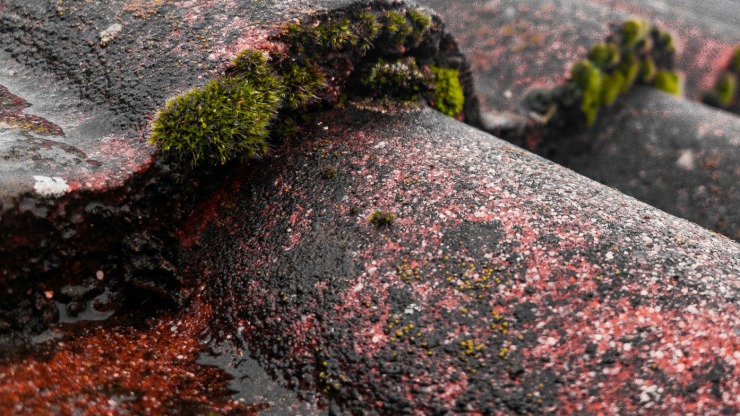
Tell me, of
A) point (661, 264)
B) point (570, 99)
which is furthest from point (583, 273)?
point (570, 99)

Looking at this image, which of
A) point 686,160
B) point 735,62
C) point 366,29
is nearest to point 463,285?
point 366,29

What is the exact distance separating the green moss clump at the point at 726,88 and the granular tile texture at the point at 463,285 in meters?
15.9

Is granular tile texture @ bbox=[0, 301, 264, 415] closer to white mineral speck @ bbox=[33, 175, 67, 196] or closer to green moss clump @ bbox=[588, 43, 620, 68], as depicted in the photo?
white mineral speck @ bbox=[33, 175, 67, 196]

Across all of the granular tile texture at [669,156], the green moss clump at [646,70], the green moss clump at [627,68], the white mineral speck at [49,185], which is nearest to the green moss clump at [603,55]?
the green moss clump at [627,68]

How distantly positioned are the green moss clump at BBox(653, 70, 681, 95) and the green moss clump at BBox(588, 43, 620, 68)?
86.3 inches

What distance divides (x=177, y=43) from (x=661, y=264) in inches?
290

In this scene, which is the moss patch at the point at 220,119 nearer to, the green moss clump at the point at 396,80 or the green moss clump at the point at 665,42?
the green moss clump at the point at 396,80

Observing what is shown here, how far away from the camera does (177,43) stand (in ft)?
27.1

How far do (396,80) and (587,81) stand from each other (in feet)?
28.9

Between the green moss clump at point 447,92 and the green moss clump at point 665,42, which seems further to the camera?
the green moss clump at point 665,42

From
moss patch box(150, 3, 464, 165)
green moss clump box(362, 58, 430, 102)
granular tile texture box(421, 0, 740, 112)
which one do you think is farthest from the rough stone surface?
granular tile texture box(421, 0, 740, 112)

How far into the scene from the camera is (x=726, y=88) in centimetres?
2041

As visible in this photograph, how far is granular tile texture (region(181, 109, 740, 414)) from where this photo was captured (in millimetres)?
5742

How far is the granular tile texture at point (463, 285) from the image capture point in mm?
5742
